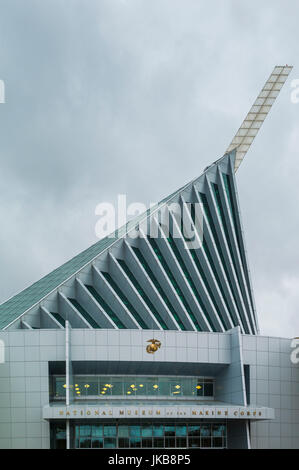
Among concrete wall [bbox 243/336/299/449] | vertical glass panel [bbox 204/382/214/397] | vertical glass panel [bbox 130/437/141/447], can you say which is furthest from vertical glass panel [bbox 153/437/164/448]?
concrete wall [bbox 243/336/299/449]

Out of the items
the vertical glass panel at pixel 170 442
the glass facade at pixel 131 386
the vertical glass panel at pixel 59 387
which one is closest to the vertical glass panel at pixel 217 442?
the vertical glass panel at pixel 170 442

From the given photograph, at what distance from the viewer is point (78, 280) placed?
2120 inches

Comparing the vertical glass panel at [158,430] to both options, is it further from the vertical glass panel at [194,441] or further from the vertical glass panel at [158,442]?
the vertical glass panel at [194,441]

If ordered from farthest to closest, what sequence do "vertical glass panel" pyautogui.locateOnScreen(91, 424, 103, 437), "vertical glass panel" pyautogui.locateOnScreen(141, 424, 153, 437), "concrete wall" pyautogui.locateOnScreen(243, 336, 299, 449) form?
"concrete wall" pyautogui.locateOnScreen(243, 336, 299, 449) < "vertical glass panel" pyautogui.locateOnScreen(141, 424, 153, 437) < "vertical glass panel" pyautogui.locateOnScreen(91, 424, 103, 437)

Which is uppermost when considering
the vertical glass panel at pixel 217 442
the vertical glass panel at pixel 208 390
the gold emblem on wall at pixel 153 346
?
the gold emblem on wall at pixel 153 346

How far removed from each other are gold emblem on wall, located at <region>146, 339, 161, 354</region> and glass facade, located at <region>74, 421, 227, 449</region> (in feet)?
17.2

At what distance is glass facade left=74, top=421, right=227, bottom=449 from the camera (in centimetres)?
4625

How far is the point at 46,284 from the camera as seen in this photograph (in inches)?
2352

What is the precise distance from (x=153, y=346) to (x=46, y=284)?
16.7 meters

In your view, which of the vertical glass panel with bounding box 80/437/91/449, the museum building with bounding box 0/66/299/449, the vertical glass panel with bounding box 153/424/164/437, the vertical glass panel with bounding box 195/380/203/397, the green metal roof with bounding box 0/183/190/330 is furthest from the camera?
the green metal roof with bounding box 0/183/190/330

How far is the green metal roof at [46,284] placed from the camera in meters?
54.1

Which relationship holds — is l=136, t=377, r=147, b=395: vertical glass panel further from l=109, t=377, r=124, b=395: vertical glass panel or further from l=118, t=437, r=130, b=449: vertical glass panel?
l=118, t=437, r=130, b=449: vertical glass panel

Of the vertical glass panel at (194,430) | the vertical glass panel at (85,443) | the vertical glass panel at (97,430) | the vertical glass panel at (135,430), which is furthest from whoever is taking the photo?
the vertical glass panel at (194,430)

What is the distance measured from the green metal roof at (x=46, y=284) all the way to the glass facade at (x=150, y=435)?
1077cm
